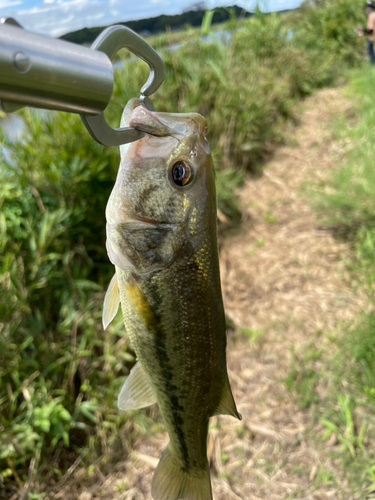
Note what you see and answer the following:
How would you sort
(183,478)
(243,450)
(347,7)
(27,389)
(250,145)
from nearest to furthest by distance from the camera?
1. (183,478)
2. (27,389)
3. (243,450)
4. (250,145)
5. (347,7)

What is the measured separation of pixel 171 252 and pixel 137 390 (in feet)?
1.66

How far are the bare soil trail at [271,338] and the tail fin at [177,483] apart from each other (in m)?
1.69

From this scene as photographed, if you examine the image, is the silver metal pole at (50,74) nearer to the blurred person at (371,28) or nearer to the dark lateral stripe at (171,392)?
the dark lateral stripe at (171,392)

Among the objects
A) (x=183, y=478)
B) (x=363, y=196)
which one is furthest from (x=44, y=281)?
(x=363, y=196)

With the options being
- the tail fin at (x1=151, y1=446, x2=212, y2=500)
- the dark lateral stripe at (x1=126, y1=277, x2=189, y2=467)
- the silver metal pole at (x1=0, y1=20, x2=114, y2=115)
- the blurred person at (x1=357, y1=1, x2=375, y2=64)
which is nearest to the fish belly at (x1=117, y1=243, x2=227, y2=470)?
the dark lateral stripe at (x1=126, y1=277, x2=189, y2=467)

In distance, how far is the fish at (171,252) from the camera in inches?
40.5

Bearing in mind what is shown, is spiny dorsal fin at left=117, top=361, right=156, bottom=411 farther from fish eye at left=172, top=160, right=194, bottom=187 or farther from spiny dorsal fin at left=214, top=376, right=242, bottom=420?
fish eye at left=172, top=160, right=194, bottom=187

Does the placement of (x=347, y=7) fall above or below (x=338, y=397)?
above

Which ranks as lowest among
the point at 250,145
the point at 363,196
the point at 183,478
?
the point at 183,478

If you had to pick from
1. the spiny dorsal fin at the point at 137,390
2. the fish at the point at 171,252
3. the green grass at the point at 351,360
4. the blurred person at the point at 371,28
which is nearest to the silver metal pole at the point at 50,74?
the fish at the point at 171,252

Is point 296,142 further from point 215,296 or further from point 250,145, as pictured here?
point 215,296

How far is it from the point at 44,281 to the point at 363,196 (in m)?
3.25

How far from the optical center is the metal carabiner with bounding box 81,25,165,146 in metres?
0.73

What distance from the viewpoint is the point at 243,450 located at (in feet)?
9.47
